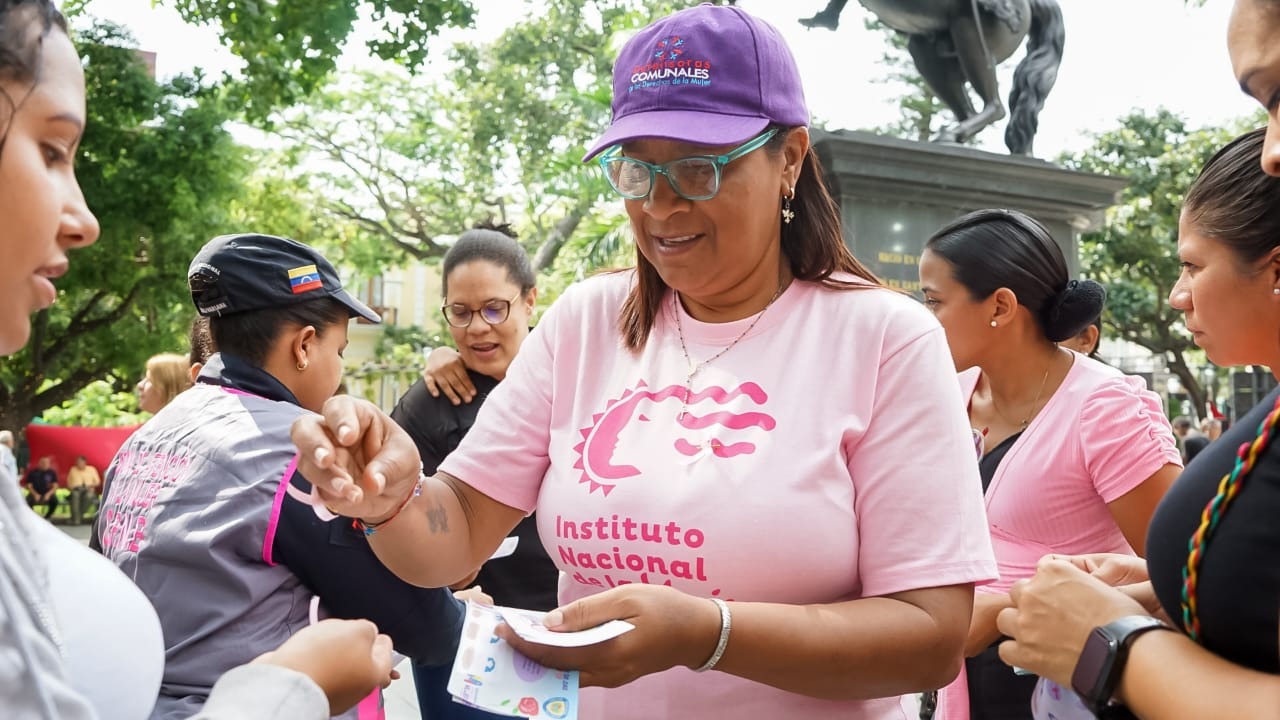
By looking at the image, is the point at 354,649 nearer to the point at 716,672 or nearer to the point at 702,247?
the point at 716,672

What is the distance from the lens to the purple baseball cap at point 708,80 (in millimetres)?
1937

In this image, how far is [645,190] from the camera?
2.04 m

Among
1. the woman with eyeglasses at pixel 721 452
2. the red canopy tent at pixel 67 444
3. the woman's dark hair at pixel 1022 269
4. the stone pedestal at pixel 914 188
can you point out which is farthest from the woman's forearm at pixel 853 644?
the red canopy tent at pixel 67 444

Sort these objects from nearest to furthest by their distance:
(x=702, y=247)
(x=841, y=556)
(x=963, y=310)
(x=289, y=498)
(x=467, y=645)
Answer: (x=467, y=645), (x=841, y=556), (x=702, y=247), (x=289, y=498), (x=963, y=310)

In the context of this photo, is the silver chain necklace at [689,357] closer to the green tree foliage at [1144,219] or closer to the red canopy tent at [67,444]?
the red canopy tent at [67,444]

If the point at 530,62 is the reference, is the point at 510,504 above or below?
below

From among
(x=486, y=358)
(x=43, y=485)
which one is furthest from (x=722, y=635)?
(x=43, y=485)

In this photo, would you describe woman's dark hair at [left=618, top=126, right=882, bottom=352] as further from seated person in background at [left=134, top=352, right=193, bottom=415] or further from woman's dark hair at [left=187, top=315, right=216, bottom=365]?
seated person in background at [left=134, top=352, right=193, bottom=415]

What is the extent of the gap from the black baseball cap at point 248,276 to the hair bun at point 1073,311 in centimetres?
214

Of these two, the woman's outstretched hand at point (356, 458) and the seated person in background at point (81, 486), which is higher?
the woman's outstretched hand at point (356, 458)

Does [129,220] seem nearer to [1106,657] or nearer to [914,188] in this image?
[914,188]

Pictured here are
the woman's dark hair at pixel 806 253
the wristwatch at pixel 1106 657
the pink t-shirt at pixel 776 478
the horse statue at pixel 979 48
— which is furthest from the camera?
the horse statue at pixel 979 48

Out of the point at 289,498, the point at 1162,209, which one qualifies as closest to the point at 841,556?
the point at 289,498

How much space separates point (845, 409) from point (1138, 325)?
27.5 meters
